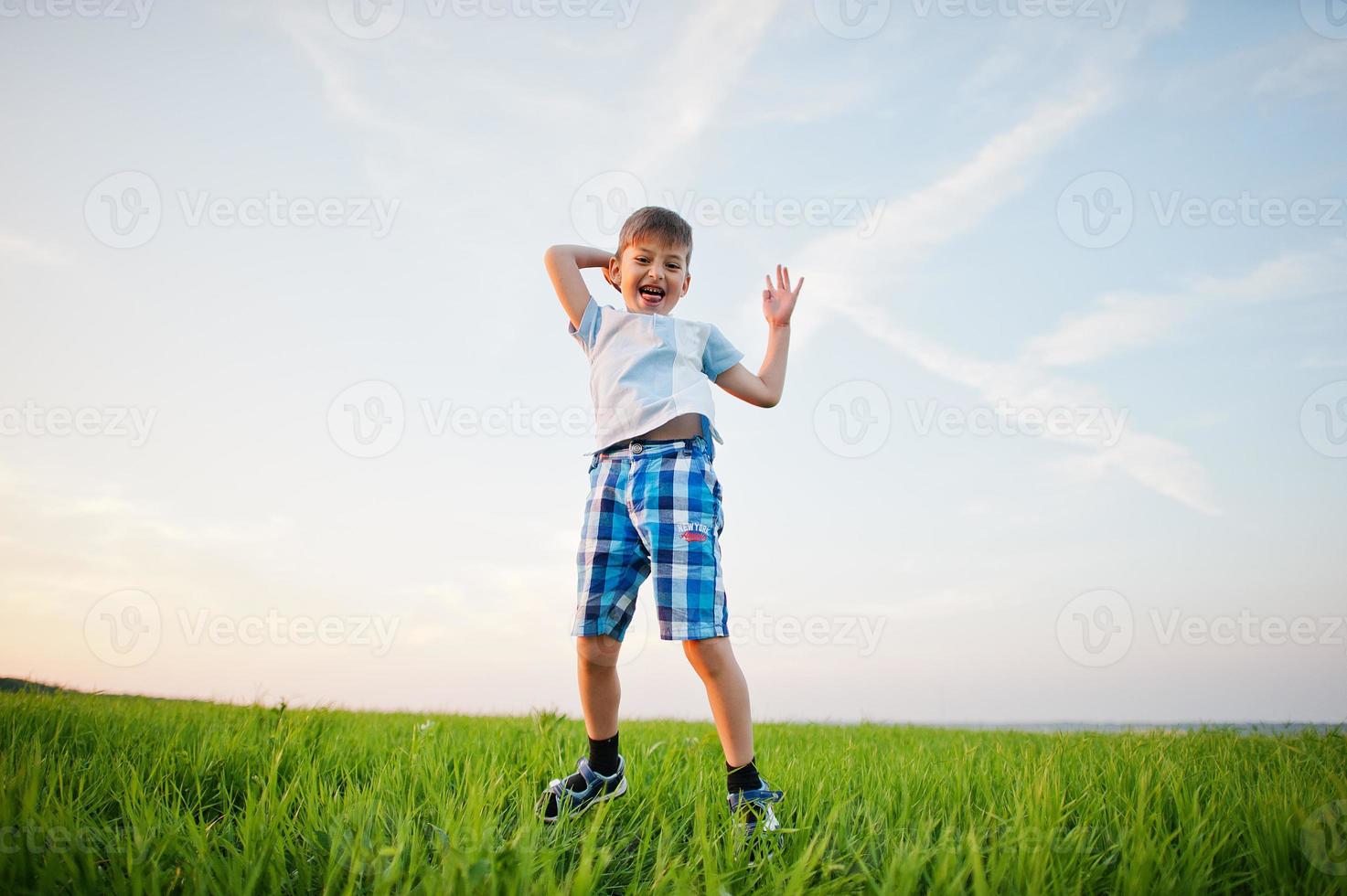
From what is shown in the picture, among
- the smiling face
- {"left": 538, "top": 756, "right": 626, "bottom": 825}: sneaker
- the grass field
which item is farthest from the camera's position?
the smiling face

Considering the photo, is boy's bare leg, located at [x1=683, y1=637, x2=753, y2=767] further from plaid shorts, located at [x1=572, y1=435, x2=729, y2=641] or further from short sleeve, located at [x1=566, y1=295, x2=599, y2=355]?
short sleeve, located at [x1=566, y1=295, x2=599, y2=355]

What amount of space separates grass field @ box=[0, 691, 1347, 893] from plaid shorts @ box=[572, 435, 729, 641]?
2.14 feet

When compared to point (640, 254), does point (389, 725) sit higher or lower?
lower

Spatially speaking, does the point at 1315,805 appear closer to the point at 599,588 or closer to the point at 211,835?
the point at 599,588

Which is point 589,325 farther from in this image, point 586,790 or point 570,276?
point 586,790

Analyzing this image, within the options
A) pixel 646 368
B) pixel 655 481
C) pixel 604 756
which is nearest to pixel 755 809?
pixel 604 756

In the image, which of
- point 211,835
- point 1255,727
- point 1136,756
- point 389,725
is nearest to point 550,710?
point 389,725

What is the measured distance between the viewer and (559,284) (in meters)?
3.52

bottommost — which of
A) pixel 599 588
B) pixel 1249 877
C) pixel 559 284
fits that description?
pixel 1249 877

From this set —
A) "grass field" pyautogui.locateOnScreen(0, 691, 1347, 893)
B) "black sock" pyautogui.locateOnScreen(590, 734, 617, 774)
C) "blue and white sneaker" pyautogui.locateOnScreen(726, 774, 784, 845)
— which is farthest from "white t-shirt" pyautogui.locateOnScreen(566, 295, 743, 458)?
"grass field" pyautogui.locateOnScreen(0, 691, 1347, 893)

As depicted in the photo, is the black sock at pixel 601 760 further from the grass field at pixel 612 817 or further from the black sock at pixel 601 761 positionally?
the grass field at pixel 612 817

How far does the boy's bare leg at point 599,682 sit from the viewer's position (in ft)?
10.4

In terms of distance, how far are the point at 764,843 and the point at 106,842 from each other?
185 centimetres

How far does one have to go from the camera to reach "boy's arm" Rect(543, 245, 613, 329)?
3.50 metres
